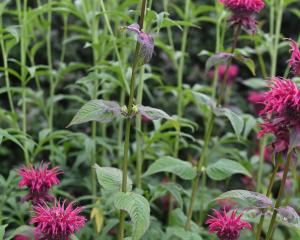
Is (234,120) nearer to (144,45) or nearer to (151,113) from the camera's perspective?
(151,113)

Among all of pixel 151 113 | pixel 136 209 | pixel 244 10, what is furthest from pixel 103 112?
pixel 244 10

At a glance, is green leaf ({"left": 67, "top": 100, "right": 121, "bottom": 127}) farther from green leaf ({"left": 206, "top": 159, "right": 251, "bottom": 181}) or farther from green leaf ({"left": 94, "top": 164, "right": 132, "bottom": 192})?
green leaf ({"left": 206, "top": 159, "right": 251, "bottom": 181})

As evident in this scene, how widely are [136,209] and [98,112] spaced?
291 mm

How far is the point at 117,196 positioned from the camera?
1.53 m

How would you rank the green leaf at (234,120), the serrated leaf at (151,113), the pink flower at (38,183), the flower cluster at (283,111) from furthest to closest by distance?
the green leaf at (234,120) → the pink flower at (38,183) → the serrated leaf at (151,113) → the flower cluster at (283,111)

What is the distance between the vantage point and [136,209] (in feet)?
4.81

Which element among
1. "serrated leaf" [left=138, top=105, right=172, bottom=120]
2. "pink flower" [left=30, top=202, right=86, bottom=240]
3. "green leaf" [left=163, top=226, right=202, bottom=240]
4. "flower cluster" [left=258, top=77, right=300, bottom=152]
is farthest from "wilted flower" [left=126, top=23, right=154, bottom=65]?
"green leaf" [left=163, top=226, right=202, bottom=240]

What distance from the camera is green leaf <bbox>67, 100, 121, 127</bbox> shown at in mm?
1477

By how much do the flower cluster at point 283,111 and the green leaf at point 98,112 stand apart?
0.43 meters

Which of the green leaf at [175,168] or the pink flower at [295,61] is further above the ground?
the pink flower at [295,61]

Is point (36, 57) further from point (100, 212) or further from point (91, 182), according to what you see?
point (100, 212)

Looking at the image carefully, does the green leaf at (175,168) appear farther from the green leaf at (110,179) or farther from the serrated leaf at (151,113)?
the serrated leaf at (151,113)

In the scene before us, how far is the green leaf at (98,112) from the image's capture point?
148cm

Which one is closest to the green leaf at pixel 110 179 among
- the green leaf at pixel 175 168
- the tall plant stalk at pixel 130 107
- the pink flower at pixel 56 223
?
the tall plant stalk at pixel 130 107
